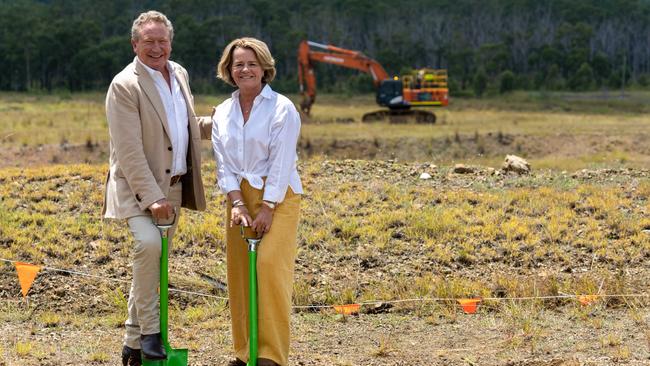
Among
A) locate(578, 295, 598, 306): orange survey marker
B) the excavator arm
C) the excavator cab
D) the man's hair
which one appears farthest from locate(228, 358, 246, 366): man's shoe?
the excavator arm

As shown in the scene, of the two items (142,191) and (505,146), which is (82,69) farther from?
(142,191)

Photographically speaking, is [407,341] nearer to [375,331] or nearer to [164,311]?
[375,331]

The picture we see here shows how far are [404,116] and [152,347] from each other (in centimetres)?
2963

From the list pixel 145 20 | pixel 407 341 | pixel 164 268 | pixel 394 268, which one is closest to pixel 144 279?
pixel 164 268

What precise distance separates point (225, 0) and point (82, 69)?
30.0 metres

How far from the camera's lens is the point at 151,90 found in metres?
5.43

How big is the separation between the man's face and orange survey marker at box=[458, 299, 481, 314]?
11.1 ft

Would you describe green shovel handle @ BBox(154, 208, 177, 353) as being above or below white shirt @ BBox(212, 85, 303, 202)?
below

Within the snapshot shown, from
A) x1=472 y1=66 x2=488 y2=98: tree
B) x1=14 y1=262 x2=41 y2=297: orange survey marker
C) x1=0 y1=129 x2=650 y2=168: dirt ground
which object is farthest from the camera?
x1=472 y1=66 x2=488 y2=98: tree

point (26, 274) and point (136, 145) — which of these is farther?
point (26, 274)

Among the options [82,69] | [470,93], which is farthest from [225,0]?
[470,93]

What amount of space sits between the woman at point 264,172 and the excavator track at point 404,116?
29164mm

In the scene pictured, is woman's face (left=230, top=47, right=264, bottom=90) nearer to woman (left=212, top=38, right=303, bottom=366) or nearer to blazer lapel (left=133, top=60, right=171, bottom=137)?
woman (left=212, top=38, right=303, bottom=366)

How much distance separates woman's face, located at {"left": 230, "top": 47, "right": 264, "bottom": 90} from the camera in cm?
530
